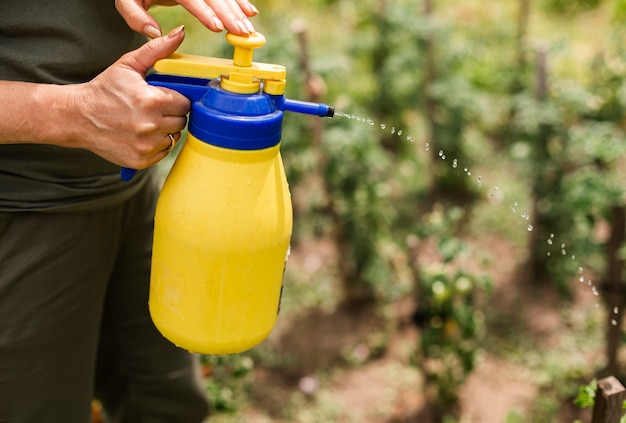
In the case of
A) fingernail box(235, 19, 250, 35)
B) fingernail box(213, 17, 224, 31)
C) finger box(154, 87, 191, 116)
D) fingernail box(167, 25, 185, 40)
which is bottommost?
finger box(154, 87, 191, 116)

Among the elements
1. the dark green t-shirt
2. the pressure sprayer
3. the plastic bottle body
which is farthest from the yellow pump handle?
the dark green t-shirt

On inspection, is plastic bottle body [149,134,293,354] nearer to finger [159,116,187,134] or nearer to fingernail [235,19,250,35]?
finger [159,116,187,134]

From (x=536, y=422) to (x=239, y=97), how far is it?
2.10 metres

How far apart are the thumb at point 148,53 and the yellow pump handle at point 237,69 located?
0.02m

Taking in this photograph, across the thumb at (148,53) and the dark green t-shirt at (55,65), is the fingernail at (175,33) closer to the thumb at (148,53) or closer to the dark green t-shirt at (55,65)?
the thumb at (148,53)

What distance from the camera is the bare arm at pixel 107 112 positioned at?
1273 mm

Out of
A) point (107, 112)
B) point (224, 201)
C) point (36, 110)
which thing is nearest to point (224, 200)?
point (224, 201)

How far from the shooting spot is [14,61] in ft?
4.58

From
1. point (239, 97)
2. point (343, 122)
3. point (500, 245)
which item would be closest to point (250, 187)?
point (239, 97)

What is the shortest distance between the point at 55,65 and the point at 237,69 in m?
0.39

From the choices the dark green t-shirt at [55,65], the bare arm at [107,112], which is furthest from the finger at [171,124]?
the dark green t-shirt at [55,65]

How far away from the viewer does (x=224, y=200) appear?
131cm

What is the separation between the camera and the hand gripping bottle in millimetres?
1308

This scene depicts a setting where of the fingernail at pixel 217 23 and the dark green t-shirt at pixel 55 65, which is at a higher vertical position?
the fingernail at pixel 217 23
